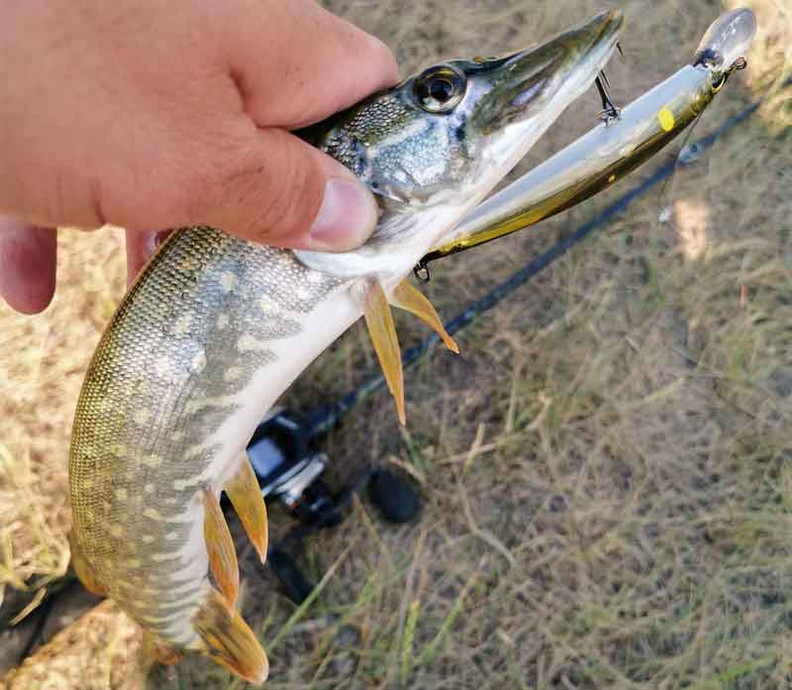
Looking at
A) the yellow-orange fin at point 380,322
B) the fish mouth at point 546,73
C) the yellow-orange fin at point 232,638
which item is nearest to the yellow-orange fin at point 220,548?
the yellow-orange fin at point 232,638

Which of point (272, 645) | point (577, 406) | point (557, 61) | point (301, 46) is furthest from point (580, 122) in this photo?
point (272, 645)

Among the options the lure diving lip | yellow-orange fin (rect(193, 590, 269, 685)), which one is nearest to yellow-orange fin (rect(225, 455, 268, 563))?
yellow-orange fin (rect(193, 590, 269, 685))

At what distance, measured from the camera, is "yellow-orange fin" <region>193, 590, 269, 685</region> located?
53.8 inches

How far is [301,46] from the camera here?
936 millimetres

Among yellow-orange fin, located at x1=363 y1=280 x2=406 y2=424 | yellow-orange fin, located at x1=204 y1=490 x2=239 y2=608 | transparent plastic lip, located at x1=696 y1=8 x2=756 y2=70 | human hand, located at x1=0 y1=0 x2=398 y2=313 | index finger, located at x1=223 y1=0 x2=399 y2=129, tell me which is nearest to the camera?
human hand, located at x1=0 y1=0 x2=398 y2=313

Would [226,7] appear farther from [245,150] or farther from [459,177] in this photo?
[459,177]

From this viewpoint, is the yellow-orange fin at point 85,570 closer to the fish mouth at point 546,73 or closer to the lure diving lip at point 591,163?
the lure diving lip at point 591,163

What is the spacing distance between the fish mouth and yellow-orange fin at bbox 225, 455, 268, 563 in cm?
73

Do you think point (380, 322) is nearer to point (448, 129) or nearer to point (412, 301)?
point (412, 301)

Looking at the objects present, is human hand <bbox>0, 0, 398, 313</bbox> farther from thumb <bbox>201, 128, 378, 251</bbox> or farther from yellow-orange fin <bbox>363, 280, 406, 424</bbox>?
yellow-orange fin <bbox>363, 280, 406, 424</bbox>

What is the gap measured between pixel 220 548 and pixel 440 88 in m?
0.88

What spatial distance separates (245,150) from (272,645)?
1.37m

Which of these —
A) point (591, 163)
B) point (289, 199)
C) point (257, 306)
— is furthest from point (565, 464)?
point (289, 199)

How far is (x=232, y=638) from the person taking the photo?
1.37 meters
